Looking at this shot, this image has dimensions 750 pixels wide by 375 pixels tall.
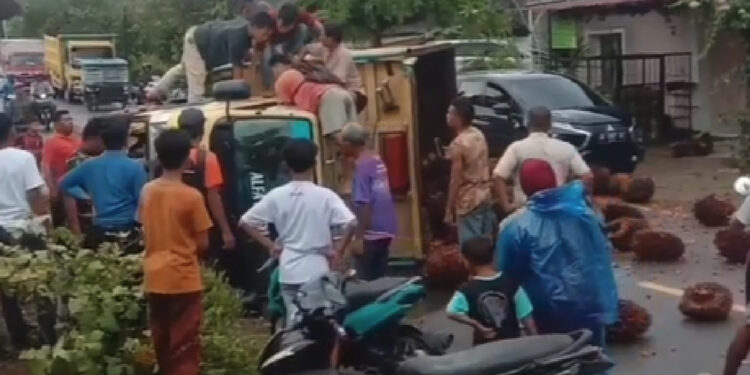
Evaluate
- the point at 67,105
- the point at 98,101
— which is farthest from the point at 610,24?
the point at 67,105

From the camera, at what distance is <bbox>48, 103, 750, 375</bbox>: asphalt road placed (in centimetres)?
905

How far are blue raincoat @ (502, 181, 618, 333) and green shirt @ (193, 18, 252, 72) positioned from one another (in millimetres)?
5859

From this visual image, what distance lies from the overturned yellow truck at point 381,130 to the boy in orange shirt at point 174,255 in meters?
2.98

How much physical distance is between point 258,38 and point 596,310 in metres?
5.66

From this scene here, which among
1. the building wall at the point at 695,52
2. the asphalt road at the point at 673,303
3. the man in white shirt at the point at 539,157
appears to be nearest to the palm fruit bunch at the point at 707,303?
the asphalt road at the point at 673,303

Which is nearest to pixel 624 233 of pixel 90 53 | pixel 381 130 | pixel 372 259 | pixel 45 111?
pixel 381 130

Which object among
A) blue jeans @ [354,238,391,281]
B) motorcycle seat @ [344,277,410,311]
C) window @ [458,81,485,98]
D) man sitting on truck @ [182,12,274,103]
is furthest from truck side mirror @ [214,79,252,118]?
window @ [458,81,485,98]

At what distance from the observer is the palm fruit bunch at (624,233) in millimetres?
13285

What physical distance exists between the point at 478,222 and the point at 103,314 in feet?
13.2

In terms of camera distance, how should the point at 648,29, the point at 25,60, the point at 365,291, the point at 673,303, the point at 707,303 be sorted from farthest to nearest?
the point at 25,60, the point at 648,29, the point at 673,303, the point at 707,303, the point at 365,291

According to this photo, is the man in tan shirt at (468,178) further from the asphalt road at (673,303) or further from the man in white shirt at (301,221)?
the man in white shirt at (301,221)

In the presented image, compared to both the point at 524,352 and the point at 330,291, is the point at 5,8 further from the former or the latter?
the point at 524,352

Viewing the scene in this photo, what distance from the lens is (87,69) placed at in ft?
167

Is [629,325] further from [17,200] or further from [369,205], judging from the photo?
[17,200]
